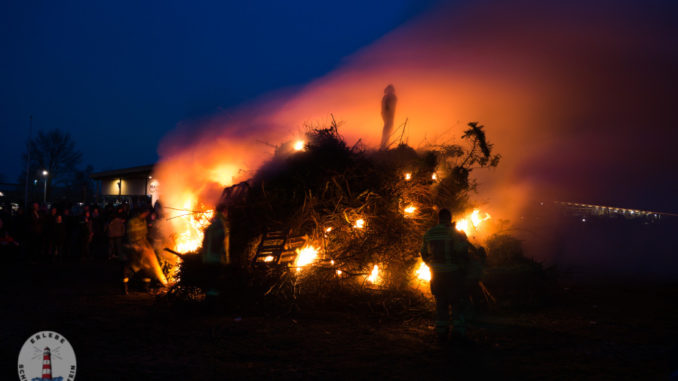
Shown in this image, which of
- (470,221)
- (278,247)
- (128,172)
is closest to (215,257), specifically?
(278,247)

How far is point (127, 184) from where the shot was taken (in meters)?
28.4

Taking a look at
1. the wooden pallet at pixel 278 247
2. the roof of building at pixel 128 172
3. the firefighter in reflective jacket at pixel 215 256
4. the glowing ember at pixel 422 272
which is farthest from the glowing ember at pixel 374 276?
the roof of building at pixel 128 172

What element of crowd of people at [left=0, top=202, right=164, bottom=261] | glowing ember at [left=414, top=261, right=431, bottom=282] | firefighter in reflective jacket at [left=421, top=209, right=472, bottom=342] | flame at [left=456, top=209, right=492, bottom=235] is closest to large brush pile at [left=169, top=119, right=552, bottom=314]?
glowing ember at [left=414, top=261, right=431, bottom=282]

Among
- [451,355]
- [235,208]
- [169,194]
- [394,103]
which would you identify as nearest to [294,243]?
[235,208]

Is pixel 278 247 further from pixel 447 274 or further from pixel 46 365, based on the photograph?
pixel 46 365

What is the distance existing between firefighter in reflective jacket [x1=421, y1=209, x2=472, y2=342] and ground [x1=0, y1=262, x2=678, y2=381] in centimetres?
37

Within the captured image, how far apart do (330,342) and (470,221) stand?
20.5 feet

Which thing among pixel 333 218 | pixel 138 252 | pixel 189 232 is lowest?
pixel 138 252

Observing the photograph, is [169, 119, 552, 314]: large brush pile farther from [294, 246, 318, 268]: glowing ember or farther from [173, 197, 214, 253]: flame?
[173, 197, 214, 253]: flame

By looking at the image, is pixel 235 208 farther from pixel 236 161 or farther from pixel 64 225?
pixel 64 225

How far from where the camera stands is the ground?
4996mm

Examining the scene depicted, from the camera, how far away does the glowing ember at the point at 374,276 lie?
8864 millimetres

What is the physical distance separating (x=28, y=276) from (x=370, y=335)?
32.4ft

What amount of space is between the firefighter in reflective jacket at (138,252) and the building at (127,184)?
16.7 metres
